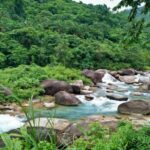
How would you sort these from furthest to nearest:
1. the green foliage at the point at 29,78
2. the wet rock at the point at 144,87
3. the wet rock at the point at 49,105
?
the wet rock at the point at 144,87, the green foliage at the point at 29,78, the wet rock at the point at 49,105

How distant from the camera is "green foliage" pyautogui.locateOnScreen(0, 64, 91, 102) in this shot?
813 inches

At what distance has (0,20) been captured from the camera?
4238 centimetres

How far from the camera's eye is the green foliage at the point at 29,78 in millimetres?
20641

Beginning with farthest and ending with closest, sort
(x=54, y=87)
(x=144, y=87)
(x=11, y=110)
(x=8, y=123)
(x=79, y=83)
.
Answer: (x=144, y=87), (x=79, y=83), (x=54, y=87), (x=11, y=110), (x=8, y=123)

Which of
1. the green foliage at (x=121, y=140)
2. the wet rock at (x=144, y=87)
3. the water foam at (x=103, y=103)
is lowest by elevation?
the wet rock at (x=144, y=87)

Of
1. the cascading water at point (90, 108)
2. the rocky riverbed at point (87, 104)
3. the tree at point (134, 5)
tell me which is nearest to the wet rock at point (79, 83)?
the rocky riverbed at point (87, 104)

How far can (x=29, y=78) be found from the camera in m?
23.5

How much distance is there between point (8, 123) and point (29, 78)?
8.51 m

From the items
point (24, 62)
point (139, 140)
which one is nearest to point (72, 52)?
point (24, 62)

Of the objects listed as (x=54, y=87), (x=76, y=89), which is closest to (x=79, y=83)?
A: (x=76, y=89)

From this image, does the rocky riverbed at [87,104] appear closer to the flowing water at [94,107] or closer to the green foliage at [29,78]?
the flowing water at [94,107]

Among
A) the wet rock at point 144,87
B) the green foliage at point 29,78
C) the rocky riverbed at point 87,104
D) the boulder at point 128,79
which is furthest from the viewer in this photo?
the boulder at point 128,79

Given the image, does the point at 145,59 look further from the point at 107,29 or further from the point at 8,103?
the point at 8,103

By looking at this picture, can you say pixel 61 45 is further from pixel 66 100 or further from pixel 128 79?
pixel 66 100
